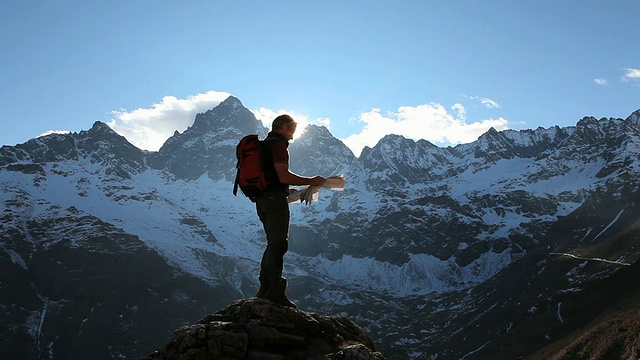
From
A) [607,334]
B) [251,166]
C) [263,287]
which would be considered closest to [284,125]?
[251,166]

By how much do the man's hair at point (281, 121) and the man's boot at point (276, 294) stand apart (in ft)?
10.9

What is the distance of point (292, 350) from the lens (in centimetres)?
1212

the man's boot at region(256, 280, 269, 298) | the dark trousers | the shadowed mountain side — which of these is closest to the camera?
the dark trousers

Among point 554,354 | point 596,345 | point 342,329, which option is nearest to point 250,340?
point 342,329

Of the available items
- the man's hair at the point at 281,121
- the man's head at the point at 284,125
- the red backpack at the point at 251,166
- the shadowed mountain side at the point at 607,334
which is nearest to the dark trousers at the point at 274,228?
the red backpack at the point at 251,166

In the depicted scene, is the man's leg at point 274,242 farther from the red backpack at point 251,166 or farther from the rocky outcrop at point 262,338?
the rocky outcrop at point 262,338

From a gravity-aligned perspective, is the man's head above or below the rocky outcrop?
above

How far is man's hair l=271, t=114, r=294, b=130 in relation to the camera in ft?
45.0

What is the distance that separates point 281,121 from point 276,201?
5.70 feet

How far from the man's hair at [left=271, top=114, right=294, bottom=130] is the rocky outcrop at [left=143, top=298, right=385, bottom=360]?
3.68 metres

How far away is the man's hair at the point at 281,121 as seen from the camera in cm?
1371

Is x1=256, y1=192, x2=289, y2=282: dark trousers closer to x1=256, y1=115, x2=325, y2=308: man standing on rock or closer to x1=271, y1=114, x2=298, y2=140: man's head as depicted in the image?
x1=256, y1=115, x2=325, y2=308: man standing on rock

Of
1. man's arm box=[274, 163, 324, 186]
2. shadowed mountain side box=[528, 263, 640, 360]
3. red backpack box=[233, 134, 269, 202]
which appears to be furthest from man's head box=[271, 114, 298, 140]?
shadowed mountain side box=[528, 263, 640, 360]

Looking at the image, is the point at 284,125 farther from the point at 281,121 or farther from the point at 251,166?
the point at 251,166
